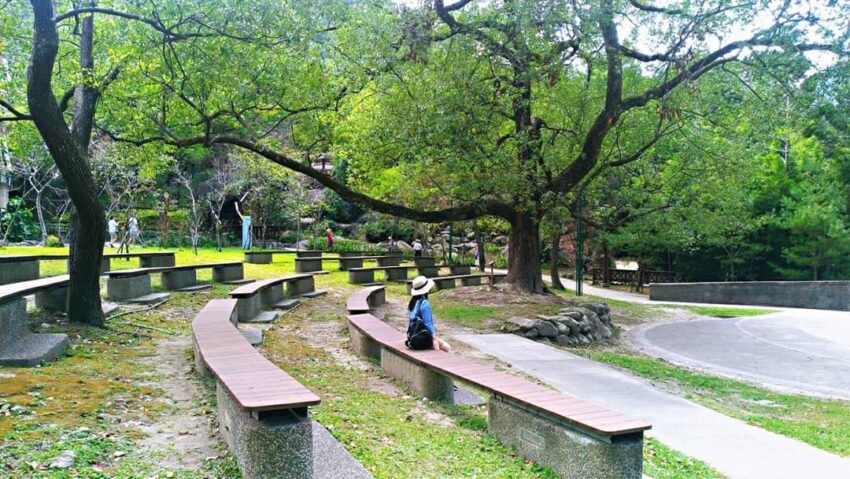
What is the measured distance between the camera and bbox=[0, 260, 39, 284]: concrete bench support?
10570 mm

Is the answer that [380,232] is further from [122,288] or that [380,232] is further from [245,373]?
[245,373]

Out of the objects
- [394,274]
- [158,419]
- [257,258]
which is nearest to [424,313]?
[158,419]

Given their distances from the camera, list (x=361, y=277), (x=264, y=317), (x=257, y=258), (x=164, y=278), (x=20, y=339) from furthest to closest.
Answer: (x=257, y=258) < (x=361, y=277) < (x=164, y=278) < (x=264, y=317) < (x=20, y=339)

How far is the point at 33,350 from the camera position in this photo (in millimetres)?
6484

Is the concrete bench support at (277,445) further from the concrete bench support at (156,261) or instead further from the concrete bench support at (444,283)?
the concrete bench support at (444,283)

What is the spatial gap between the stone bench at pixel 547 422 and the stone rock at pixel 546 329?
224 inches

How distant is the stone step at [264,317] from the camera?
10.9 metres

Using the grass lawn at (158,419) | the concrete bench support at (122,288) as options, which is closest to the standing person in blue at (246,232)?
the concrete bench support at (122,288)

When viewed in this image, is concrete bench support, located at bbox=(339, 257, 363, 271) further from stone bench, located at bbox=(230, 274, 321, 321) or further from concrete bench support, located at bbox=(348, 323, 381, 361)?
concrete bench support, located at bbox=(348, 323, 381, 361)

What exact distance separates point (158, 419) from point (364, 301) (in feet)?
21.4

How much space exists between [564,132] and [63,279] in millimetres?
11817

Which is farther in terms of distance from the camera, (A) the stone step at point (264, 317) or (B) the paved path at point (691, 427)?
(A) the stone step at point (264, 317)

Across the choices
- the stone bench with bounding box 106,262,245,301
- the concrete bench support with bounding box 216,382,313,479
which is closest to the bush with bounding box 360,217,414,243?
the stone bench with bounding box 106,262,245,301

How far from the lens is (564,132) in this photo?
15836mm
